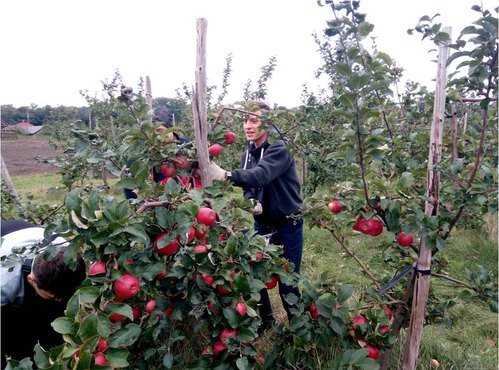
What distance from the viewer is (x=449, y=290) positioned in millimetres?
3164

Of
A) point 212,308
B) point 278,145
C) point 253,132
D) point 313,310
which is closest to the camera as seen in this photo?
point 212,308

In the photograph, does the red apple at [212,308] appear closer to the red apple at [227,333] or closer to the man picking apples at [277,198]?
the red apple at [227,333]

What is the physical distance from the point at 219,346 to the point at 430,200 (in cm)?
92

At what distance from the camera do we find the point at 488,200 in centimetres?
133

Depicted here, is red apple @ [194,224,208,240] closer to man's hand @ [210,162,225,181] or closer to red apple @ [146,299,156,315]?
red apple @ [146,299,156,315]

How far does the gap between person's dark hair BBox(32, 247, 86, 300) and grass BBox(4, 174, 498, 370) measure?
1092 millimetres

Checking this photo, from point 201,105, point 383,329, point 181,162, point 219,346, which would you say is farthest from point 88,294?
point 383,329

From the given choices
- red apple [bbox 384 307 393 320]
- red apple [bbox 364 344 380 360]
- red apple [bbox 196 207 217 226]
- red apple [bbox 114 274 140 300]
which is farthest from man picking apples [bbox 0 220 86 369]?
red apple [bbox 384 307 393 320]

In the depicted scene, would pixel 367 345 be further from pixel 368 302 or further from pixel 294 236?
pixel 294 236

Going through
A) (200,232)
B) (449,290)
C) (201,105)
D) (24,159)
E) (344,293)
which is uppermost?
(201,105)

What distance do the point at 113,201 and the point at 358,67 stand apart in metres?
0.84

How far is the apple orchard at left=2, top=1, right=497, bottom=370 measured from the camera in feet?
3.64

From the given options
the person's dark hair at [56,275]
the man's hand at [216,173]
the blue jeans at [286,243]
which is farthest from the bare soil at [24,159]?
the man's hand at [216,173]

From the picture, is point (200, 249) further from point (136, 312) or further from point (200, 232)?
point (136, 312)
